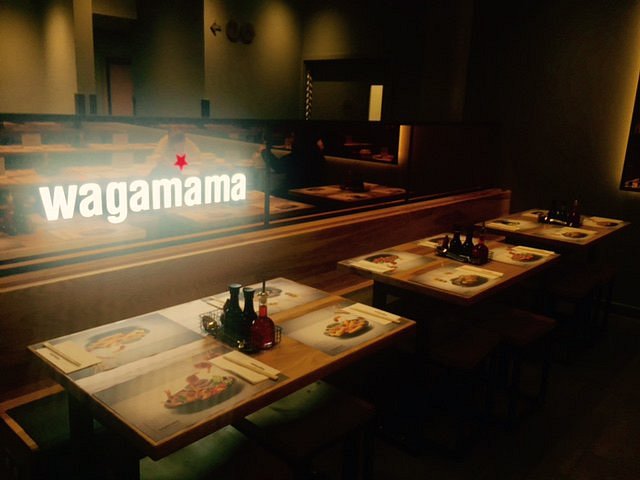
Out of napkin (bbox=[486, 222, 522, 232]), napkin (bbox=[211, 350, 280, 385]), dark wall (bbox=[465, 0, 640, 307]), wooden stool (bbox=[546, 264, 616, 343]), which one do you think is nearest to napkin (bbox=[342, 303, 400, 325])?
napkin (bbox=[211, 350, 280, 385])

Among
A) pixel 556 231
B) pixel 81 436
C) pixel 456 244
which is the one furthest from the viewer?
pixel 556 231

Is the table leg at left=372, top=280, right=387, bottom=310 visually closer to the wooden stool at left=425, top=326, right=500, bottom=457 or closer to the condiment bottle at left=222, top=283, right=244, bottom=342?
the wooden stool at left=425, top=326, right=500, bottom=457

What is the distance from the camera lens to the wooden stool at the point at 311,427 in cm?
199

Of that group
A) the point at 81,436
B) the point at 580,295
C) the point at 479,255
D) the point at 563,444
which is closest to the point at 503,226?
the point at 580,295

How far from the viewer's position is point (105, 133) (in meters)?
5.11

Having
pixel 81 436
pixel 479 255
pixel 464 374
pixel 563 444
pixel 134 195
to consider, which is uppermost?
pixel 134 195

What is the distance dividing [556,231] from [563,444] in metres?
1.65

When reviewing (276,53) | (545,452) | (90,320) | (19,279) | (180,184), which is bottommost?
(545,452)

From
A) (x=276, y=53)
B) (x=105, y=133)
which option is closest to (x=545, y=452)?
(x=105, y=133)

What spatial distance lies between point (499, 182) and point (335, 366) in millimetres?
4261

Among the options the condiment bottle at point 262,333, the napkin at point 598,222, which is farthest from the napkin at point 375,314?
the napkin at point 598,222

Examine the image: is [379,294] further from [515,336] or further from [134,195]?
[134,195]

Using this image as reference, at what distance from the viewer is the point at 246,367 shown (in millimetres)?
1912

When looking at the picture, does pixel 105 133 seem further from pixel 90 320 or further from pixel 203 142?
pixel 90 320
